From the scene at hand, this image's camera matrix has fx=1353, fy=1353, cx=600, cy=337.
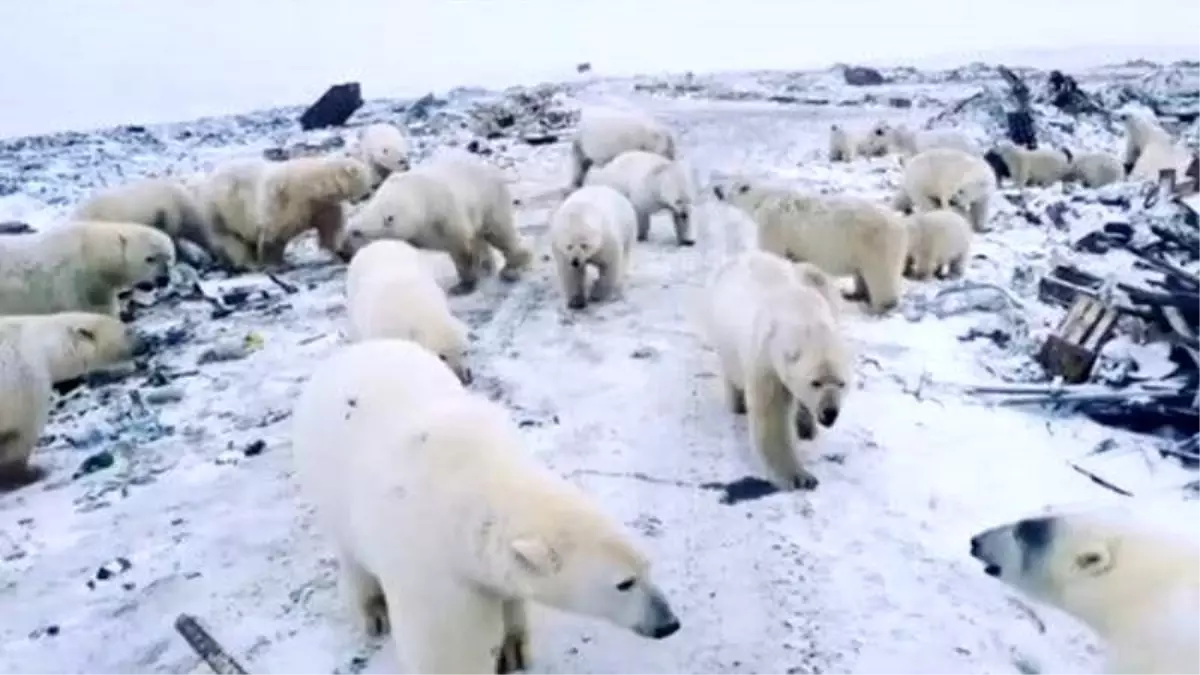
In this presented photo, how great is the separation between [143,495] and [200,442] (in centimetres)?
68

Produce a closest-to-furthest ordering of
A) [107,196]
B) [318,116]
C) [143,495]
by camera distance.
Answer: [143,495], [107,196], [318,116]

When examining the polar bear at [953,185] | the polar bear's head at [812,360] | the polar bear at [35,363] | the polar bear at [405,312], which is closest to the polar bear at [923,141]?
the polar bear at [953,185]

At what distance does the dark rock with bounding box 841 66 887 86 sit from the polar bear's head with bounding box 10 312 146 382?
71.4 feet

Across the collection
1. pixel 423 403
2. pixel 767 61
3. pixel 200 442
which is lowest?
pixel 767 61

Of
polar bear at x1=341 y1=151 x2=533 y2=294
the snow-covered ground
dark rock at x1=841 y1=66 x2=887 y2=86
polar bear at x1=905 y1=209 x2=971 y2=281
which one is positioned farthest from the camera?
dark rock at x1=841 y1=66 x2=887 y2=86

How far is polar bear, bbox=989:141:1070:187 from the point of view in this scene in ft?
45.0

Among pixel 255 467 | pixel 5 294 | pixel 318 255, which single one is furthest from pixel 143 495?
pixel 318 255

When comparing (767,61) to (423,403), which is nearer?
(423,403)

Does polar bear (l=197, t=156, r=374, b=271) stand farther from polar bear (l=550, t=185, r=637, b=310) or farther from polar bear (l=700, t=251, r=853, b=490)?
polar bear (l=700, t=251, r=853, b=490)

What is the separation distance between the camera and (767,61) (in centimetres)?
3256

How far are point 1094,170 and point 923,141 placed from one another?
1923 millimetres

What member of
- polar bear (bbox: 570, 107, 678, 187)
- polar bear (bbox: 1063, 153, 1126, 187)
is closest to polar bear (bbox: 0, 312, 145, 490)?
polar bear (bbox: 570, 107, 678, 187)

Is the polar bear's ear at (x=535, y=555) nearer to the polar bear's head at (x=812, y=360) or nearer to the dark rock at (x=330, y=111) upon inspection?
the polar bear's head at (x=812, y=360)

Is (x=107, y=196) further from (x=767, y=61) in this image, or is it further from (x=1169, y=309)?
(x=767, y=61)
